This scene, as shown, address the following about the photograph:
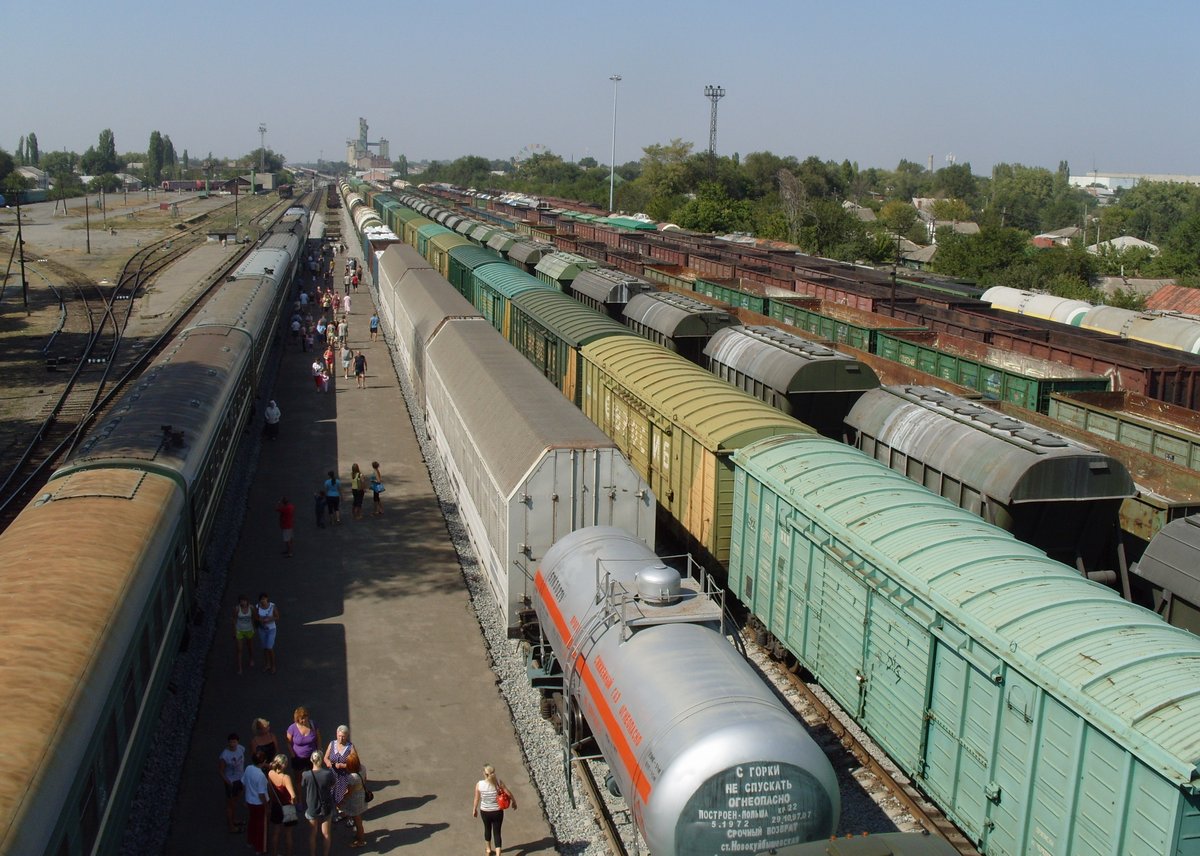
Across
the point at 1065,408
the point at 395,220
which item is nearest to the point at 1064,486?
the point at 1065,408

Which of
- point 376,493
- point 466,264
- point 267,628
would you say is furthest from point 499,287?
point 267,628

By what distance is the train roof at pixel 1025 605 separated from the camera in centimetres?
752

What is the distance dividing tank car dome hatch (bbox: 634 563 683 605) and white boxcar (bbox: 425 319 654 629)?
306 centimetres

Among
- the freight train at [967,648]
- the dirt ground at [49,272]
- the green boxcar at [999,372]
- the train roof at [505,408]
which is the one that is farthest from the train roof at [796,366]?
the dirt ground at [49,272]

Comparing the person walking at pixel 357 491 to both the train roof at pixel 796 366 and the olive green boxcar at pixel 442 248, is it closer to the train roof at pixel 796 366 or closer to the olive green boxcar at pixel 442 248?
the train roof at pixel 796 366

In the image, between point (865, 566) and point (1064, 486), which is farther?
point (1064, 486)

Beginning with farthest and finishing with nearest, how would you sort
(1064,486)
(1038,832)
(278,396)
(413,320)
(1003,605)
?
1. (278,396)
2. (413,320)
3. (1064,486)
4. (1003,605)
5. (1038,832)

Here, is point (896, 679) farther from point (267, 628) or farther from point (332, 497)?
point (332, 497)

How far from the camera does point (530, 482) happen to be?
1369 cm

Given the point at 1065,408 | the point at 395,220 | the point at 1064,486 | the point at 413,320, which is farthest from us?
the point at 395,220

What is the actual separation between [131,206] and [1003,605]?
6773 inches

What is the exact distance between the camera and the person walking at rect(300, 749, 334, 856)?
10594 millimetres

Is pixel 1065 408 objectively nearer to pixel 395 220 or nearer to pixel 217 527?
pixel 217 527

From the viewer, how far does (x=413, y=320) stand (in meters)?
30.2
